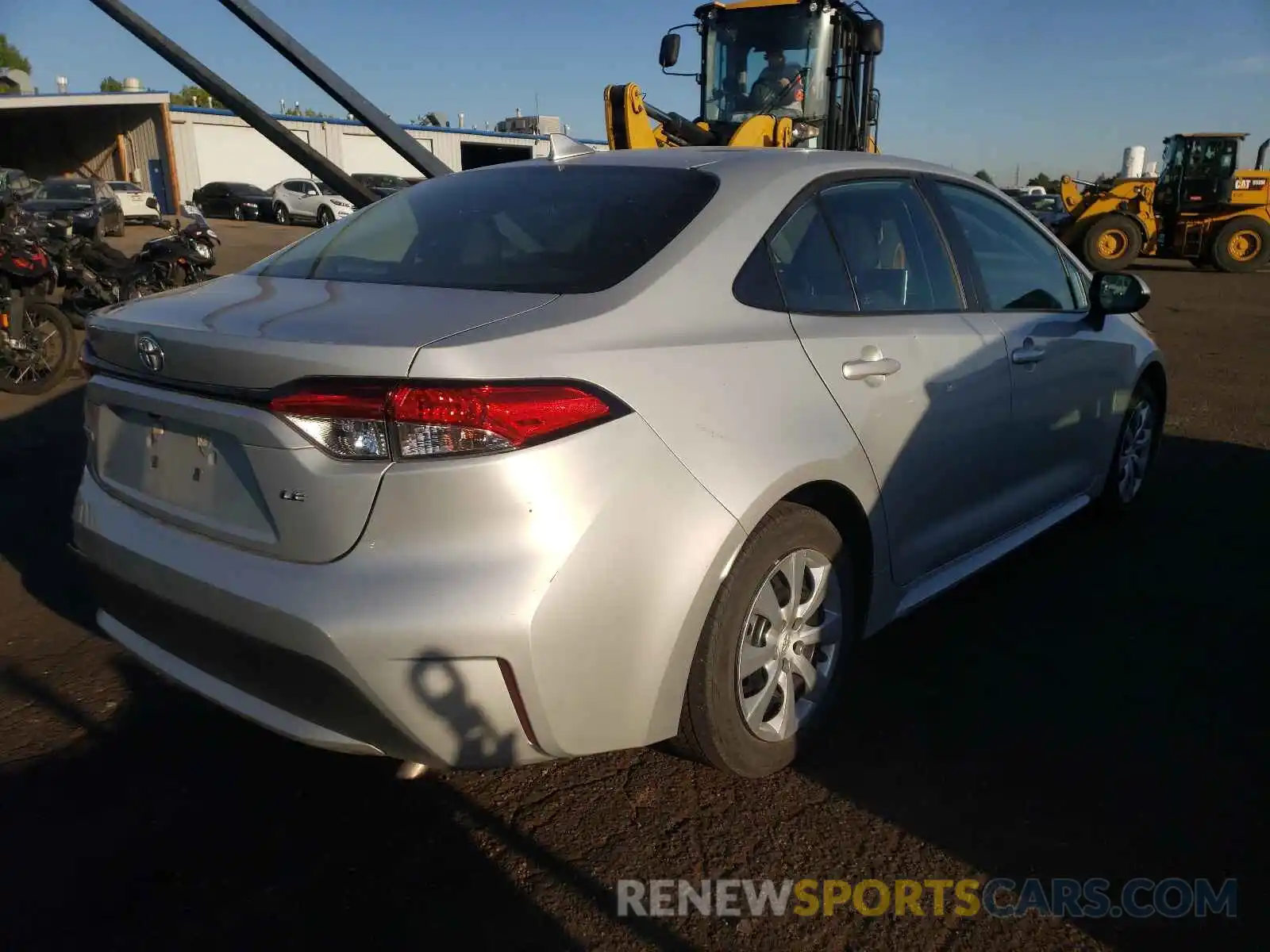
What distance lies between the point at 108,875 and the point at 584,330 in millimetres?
1655

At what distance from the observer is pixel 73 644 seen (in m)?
3.37

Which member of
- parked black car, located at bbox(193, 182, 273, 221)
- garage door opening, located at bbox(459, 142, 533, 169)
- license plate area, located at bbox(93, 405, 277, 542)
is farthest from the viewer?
garage door opening, located at bbox(459, 142, 533, 169)

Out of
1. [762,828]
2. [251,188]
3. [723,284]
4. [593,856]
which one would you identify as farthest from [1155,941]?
[251,188]

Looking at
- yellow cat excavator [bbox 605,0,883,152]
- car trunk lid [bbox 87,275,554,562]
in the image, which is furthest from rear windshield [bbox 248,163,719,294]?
yellow cat excavator [bbox 605,0,883,152]

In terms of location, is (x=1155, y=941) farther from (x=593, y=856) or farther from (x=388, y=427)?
(x=388, y=427)

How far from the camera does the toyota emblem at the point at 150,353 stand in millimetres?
2197

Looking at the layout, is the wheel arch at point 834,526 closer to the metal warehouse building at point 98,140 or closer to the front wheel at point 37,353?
the front wheel at point 37,353

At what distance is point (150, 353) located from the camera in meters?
2.21

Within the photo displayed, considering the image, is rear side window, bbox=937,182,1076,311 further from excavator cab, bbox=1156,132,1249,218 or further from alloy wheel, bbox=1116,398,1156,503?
excavator cab, bbox=1156,132,1249,218

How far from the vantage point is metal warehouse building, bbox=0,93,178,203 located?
118ft

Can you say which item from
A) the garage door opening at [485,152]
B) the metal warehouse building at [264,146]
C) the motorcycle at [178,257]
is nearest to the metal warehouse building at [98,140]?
the metal warehouse building at [264,146]

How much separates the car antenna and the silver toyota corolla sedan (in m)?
0.09

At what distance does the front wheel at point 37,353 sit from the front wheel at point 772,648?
6.85 meters

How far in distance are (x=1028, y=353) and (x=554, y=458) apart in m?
2.16
